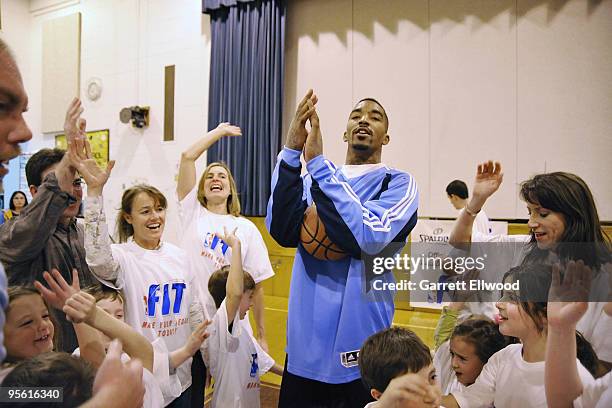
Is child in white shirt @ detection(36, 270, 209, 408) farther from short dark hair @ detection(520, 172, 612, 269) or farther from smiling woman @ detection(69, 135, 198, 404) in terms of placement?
short dark hair @ detection(520, 172, 612, 269)

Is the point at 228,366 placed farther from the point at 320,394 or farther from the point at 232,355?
the point at 320,394

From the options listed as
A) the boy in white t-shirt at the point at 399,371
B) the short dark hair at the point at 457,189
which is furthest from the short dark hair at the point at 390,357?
the short dark hair at the point at 457,189

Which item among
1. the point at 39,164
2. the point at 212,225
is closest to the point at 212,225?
the point at 212,225

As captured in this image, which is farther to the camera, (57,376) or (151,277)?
(151,277)

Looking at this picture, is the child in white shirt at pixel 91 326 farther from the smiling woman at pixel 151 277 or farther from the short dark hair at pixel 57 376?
the smiling woman at pixel 151 277

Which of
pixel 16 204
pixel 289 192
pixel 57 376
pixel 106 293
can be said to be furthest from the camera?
pixel 289 192

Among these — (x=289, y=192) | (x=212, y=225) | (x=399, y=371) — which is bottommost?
(x=399, y=371)

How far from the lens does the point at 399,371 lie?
997mm

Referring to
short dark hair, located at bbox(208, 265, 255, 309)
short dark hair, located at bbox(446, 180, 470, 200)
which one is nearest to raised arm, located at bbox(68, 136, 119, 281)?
short dark hair, located at bbox(208, 265, 255, 309)

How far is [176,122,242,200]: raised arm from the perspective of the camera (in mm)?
1928

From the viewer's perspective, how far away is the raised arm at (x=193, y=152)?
193 cm

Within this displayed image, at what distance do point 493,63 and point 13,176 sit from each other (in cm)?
317

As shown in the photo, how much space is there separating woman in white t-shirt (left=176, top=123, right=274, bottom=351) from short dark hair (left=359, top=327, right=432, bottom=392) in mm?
1182

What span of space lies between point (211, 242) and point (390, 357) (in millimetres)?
1340
